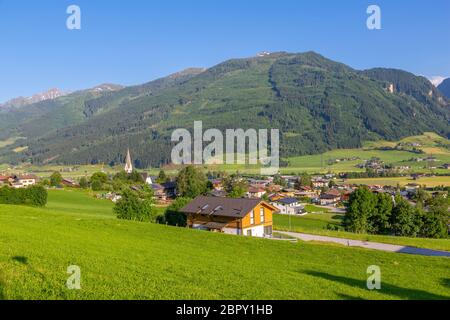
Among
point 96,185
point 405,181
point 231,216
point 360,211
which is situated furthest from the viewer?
point 405,181

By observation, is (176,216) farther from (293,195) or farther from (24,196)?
(293,195)

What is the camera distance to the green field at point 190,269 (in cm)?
1384

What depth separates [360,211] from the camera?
67.3 m

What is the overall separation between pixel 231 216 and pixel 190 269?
3133 centimetres

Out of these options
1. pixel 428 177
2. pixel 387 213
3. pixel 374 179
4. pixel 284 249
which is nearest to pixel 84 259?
pixel 284 249

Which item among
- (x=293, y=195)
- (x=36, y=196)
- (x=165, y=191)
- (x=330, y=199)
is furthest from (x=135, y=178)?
(x=36, y=196)

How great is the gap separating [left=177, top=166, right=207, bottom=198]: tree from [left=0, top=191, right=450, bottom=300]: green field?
246 feet

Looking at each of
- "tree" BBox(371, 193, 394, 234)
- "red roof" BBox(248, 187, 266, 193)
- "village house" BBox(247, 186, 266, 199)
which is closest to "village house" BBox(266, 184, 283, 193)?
"red roof" BBox(248, 187, 266, 193)

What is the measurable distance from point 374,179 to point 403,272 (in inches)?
6220

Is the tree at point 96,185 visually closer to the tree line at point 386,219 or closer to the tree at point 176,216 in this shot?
the tree at point 176,216

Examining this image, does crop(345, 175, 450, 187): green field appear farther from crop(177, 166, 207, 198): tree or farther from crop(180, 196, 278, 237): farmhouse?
crop(180, 196, 278, 237): farmhouse

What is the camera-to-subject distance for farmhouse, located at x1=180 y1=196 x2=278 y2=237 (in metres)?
49.7

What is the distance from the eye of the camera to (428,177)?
174875mm
